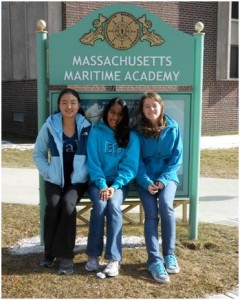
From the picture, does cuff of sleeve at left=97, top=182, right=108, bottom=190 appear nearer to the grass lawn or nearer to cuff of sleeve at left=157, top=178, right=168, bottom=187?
cuff of sleeve at left=157, top=178, right=168, bottom=187

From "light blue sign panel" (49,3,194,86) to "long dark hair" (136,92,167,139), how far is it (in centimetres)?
30

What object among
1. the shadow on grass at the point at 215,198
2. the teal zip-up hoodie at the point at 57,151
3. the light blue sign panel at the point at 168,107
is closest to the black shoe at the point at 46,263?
the teal zip-up hoodie at the point at 57,151

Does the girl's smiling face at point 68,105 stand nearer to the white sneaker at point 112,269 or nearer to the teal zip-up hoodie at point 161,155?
the teal zip-up hoodie at point 161,155

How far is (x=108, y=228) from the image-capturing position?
379cm

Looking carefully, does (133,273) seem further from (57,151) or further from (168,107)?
(168,107)

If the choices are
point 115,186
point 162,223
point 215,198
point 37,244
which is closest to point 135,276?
point 162,223

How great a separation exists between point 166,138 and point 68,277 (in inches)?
57.7

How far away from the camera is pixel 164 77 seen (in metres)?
4.34

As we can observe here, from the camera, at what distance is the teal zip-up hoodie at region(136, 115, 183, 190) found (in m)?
4.04

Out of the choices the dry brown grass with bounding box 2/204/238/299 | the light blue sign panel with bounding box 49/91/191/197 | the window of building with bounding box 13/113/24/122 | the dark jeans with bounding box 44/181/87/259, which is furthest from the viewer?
the window of building with bounding box 13/113/24/122

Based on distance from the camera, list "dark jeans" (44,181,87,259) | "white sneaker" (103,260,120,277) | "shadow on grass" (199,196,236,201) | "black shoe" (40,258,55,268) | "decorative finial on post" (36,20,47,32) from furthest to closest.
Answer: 1. "shadow on grass" (199,196,236,201)
2. "decorative finial on post" (36,20,47,32)
3. "black shoe" (40,258,55,268)
4. "dark jeans" (44,181,87,259)
5. "white sneaker" (103,260,120,277)

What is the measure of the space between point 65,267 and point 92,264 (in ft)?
0.74

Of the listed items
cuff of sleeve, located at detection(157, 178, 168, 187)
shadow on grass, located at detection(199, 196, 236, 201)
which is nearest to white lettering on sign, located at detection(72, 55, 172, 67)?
cuff of sleeve, located at detection(157, 178, 168, 187)

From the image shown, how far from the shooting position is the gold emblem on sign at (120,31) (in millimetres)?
4250
